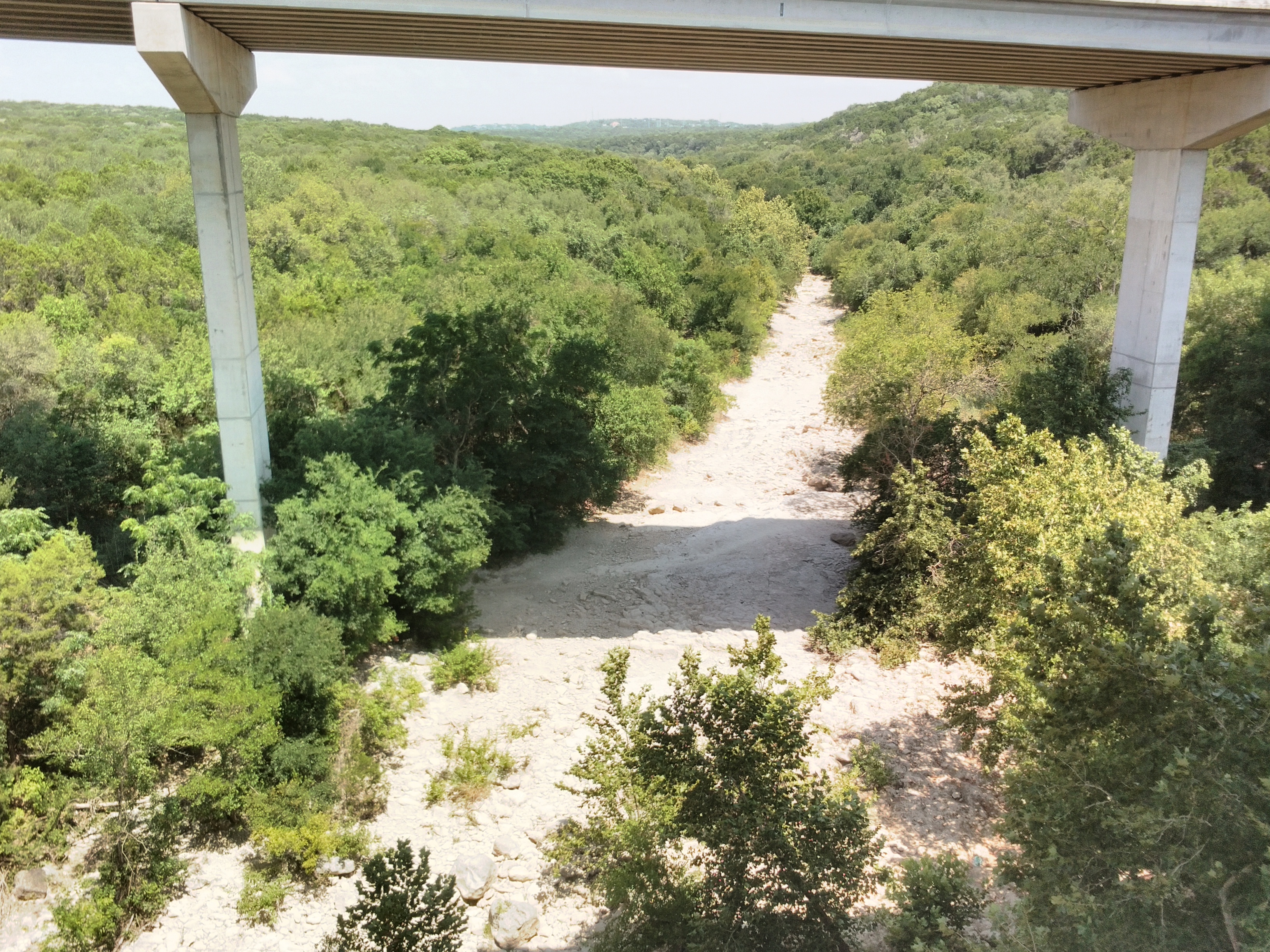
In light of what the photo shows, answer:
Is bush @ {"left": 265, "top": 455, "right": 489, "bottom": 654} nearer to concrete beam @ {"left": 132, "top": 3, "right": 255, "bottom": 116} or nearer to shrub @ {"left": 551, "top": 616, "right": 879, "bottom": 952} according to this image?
concrete beam @ {"left": 132, "top": 3, "right": 255, "bottom": 116}

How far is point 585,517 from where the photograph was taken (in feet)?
84.1

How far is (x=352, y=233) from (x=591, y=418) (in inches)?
747

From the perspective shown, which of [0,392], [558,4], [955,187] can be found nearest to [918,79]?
[558,4]

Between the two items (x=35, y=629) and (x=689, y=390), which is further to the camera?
(x=689, y=390)

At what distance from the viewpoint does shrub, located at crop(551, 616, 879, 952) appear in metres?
8.92

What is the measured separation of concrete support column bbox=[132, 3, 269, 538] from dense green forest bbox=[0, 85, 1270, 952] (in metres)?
0.80

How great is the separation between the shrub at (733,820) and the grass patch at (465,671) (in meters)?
7.21

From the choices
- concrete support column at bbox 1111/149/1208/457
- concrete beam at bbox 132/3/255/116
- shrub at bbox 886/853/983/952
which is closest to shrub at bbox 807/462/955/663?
concrete support column at bbox 1111/149/1208/457

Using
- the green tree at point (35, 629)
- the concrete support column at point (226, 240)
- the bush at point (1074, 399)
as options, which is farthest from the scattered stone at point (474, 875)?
the bush at point (1074, 399)

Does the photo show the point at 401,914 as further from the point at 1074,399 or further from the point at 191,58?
the point at 1074,399

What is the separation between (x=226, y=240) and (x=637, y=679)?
36.0 ft

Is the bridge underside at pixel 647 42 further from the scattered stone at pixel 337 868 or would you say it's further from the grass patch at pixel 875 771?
the scattered stone at pixel 337 868

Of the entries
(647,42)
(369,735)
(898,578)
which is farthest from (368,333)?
(898,578)

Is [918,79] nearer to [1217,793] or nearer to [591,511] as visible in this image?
[591,511]
